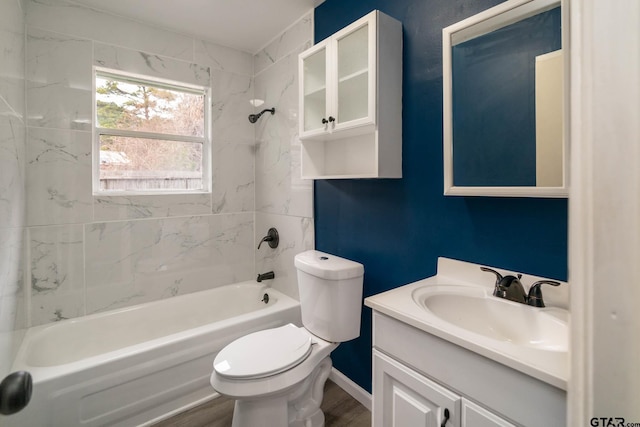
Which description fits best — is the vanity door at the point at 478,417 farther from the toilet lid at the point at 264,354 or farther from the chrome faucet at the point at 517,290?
the toilet lid at the point at 264,354

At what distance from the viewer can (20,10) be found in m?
1.69

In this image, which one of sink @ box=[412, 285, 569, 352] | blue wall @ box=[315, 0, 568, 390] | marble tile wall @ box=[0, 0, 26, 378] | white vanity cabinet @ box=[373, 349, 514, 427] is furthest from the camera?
marble tile wall @ box=[0, 0, 26, 378]

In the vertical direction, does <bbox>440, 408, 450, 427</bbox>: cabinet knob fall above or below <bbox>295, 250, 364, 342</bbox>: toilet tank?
below

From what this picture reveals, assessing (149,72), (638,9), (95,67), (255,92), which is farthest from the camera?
(255,92)

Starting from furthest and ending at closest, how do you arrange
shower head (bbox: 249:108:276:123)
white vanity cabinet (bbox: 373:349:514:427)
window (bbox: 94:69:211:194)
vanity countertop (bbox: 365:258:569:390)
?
shower head (bbox: 249:108:276:123)
window (bbox: 94:69:211:194)
white vanity cabinet (bbox: 373:349:514:427)
vanity countertop (bbox: 365:258:569:390)

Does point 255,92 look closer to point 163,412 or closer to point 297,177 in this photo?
point 297,177

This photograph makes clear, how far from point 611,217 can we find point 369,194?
4.36 feet

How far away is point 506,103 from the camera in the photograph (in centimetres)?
116

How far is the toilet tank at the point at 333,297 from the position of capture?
1.61 metres

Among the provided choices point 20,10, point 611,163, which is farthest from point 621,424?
point 20,10

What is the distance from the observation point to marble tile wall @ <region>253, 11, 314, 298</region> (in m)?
2.24

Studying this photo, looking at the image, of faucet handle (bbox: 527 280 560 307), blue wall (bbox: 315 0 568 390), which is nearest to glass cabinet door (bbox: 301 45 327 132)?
blue wall (bbox: 315 0 568 390)

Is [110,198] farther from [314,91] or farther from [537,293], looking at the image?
[537,293]

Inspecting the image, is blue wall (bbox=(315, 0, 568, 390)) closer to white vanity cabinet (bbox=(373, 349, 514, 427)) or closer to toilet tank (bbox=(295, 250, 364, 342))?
toilet tank (bbox=(295, 250, 364, 342))
